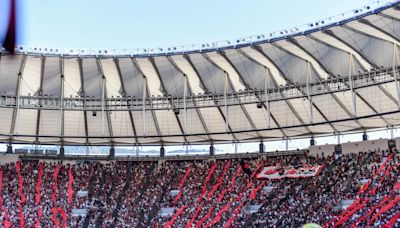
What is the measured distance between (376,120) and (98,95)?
2582 cm

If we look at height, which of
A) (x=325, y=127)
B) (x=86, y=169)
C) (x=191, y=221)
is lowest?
(x=191, y=221)

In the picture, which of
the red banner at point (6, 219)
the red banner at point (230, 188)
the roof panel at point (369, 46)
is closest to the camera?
the roof panel at point (369, 46)

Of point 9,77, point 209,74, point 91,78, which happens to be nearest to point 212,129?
point 209,74

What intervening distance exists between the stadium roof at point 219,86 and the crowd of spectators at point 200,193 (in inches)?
150

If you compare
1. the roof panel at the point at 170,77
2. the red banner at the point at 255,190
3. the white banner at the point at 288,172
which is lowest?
the red banner at the point at 255,190

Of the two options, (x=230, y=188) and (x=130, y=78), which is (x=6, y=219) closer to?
(x=130, y=78)

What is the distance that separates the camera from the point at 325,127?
2098 inches

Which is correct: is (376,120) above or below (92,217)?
above

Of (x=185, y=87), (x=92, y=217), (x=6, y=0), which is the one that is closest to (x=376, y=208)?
(x=185, y=87)

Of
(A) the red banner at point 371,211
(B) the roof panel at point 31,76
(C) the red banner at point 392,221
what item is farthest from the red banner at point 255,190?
(B) the roof panel at point 31,76

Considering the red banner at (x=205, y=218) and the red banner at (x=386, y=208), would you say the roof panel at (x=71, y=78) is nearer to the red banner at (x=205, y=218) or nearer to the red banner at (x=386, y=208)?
the red banner at (x=205, y=218)

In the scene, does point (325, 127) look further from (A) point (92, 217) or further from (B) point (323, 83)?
(A) point (92, 217)

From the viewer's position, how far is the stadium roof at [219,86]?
41156 mm

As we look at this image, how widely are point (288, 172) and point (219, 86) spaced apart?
33.7 feet
